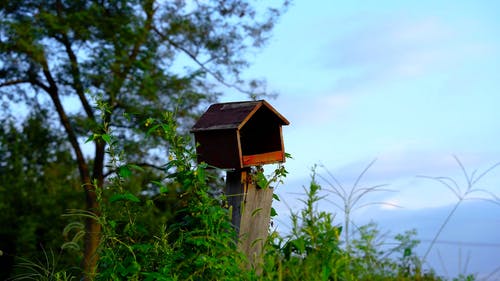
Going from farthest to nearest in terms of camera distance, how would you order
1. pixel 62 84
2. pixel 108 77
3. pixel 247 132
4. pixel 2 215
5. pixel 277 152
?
pixel 2 215
pixel 62 84
pixel 108 77
pixel 247 132
pixel 277 152

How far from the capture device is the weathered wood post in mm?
5453

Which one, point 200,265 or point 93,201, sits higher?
point 93,201

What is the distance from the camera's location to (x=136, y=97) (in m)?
14.1

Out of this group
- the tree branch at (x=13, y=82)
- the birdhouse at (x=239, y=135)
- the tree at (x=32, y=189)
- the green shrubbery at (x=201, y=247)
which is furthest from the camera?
the tree at (x=32, y=189)

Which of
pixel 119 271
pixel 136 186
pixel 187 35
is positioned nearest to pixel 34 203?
pixel 136 186

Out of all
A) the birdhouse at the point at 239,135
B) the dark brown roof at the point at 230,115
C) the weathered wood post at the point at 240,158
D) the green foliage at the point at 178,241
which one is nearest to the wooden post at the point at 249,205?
the weathered wood post at the point at 240,158

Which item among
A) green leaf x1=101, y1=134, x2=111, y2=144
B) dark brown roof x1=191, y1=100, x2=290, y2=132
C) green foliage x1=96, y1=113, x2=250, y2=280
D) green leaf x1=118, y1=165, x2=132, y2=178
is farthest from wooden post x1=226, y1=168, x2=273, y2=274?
green leaf x1=101, y1=134, x2=111, y2=144

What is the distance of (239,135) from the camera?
564cm

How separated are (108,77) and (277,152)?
8.44 meters

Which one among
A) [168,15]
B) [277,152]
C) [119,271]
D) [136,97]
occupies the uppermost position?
[168,15]

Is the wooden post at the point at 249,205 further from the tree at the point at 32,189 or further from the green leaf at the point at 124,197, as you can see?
the tree at the point at 32,189

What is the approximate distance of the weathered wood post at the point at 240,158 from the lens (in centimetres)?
545

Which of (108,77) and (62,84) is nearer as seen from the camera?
(108,77)

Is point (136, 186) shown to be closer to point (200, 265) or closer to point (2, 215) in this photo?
point (2, 215)
